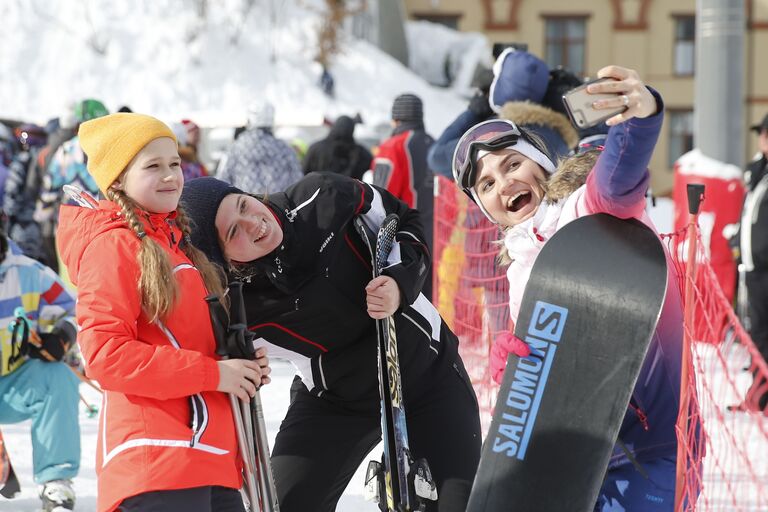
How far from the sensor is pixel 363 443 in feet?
10.3

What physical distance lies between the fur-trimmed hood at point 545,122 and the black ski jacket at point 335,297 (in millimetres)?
1934

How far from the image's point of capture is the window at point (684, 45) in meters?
32.3

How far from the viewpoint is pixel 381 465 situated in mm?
3008

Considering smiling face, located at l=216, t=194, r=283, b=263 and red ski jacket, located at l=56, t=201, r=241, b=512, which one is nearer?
red ski jacket, located at l=56, t=201, r=241, b=512

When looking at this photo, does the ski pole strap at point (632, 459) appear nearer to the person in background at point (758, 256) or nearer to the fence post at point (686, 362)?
the fence post at point (686, 362)

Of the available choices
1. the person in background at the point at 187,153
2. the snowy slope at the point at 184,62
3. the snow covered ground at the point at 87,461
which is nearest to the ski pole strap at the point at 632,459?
the snow covered ground at the point at 87,461

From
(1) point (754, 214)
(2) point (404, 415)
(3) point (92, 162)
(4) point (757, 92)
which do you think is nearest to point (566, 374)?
(2) point (404, 415)

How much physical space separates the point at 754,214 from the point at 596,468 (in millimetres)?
4742

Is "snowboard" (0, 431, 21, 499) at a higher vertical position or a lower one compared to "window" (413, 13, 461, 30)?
lower

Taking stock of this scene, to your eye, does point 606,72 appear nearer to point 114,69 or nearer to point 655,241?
point 655,241

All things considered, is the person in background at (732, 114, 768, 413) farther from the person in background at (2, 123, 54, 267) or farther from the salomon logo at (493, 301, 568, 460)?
the person in background at (2, 123, 54, 267)

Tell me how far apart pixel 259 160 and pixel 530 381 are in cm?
511

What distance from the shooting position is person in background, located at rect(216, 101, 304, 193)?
7328 millimetres

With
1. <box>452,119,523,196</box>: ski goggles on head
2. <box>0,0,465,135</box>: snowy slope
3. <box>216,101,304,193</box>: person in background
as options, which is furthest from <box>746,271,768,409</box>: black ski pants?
<box>0,0,465,135</box>: snowy slope
